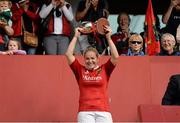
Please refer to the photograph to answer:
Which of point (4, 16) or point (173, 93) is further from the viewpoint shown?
point (4, 16)

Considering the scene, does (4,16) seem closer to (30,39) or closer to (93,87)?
(30,39)

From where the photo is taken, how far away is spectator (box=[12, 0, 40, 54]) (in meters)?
10.6

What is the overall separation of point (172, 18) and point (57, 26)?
2065 mm

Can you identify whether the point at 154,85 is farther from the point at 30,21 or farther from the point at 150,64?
the point at 30,21

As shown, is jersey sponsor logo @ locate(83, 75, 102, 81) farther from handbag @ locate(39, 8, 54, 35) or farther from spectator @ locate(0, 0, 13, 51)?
handbag @ locate(39, 8, 54, 35)

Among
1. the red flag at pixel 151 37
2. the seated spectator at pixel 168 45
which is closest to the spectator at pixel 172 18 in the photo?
the red flag at pixel 151 37

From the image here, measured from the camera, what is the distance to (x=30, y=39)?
1059 cm

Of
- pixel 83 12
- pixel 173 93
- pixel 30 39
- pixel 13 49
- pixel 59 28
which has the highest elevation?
pixel 83 12

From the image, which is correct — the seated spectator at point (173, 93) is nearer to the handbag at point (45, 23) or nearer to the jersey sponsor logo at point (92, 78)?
the jersey sponsor logo at point (92, 78)

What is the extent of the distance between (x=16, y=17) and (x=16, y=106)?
1567 mm

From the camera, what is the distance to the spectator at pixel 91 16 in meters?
10.7

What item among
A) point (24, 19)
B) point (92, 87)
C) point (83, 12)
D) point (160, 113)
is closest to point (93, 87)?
Result: point (92, 87)

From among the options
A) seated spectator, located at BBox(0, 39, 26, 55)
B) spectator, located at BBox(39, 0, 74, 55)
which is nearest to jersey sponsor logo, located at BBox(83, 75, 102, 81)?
seated spectator, located at BBox(0, 39, 26, 55)

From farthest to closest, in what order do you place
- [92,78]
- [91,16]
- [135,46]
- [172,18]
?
[172,18] < [91,16] < [135,46] < [92,78]
